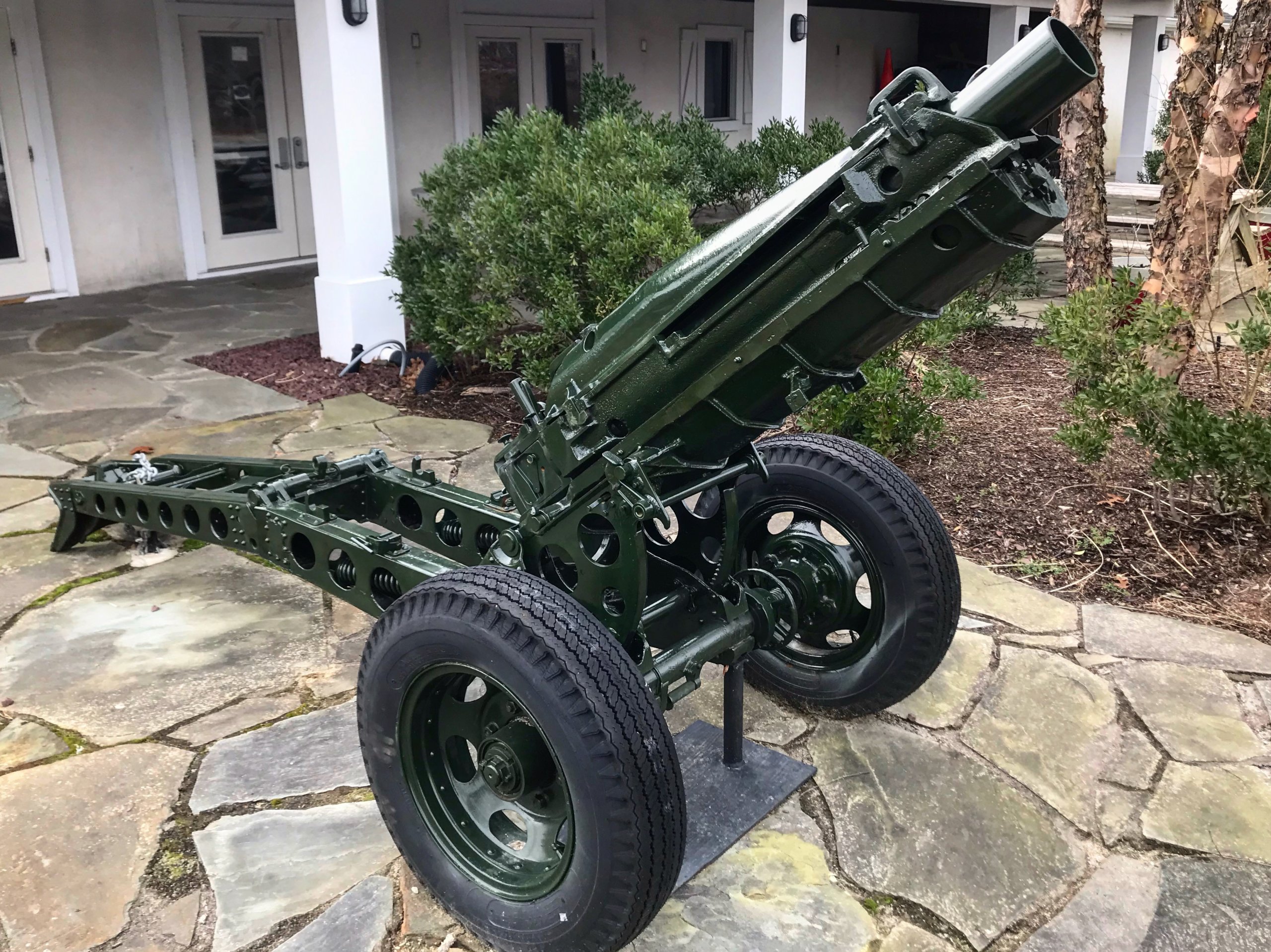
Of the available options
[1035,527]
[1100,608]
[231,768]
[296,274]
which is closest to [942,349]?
[1035,527]

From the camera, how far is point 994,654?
3762 millimetres

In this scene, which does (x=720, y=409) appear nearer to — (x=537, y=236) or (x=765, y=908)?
(x=765, y=908)

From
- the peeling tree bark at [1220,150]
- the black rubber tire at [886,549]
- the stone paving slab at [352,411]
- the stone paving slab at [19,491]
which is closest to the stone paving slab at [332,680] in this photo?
the black rubber tire at [886,549]

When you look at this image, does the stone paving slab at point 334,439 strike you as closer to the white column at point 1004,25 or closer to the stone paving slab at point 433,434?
the stone paving slab at point 433,434

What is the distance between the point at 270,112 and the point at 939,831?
1038 centimetres

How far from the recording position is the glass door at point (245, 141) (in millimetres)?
10469

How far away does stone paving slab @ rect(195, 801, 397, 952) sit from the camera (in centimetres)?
258

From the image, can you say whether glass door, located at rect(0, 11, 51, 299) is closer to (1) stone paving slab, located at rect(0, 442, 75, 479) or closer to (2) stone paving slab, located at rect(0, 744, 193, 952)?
(1) stone paving slab, located at rect(0, 442, 75, 479)

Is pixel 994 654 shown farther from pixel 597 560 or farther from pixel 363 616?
pixel 363 616

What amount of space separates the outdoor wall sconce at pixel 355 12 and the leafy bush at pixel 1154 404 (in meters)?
4.94

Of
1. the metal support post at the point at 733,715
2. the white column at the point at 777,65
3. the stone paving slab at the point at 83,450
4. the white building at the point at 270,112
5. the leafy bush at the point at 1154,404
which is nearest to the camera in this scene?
the metal support post at the point at 733,715

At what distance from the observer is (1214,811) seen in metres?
2.95

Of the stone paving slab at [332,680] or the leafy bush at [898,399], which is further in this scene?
the leafy bush at [898,399]

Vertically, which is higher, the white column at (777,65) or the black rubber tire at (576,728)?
the white column at (777,65)
